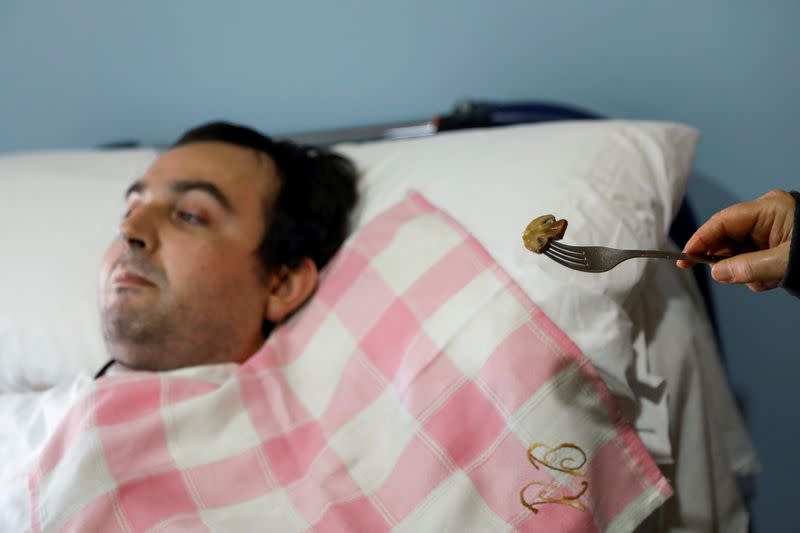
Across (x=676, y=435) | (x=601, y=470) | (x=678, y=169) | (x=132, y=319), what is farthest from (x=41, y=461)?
(x=678, y=169)

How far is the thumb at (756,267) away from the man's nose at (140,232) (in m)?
0.84

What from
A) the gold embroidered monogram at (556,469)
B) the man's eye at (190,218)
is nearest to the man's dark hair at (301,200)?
the man's eye at (190,218)

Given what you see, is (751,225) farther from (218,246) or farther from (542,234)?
(218,246)

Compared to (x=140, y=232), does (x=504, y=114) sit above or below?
above

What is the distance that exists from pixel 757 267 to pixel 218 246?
82 cm

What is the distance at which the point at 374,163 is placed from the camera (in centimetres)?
134

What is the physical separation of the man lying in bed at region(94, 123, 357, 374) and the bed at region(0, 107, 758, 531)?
0.09m

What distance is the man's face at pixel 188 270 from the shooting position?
3.58 feet

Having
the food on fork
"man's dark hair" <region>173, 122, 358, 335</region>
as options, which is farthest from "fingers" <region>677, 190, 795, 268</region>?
"man's dark hair" <region>173, 122, 358, 335</region>

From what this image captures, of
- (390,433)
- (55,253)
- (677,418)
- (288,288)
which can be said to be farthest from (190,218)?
(677,418)

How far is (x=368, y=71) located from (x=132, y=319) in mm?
727

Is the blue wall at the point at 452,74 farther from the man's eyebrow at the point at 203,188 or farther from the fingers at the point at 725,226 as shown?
the man's eyebrow at the point at 203,188

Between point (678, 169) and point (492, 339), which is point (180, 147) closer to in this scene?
point (492, 339)

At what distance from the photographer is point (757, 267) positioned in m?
0.61
